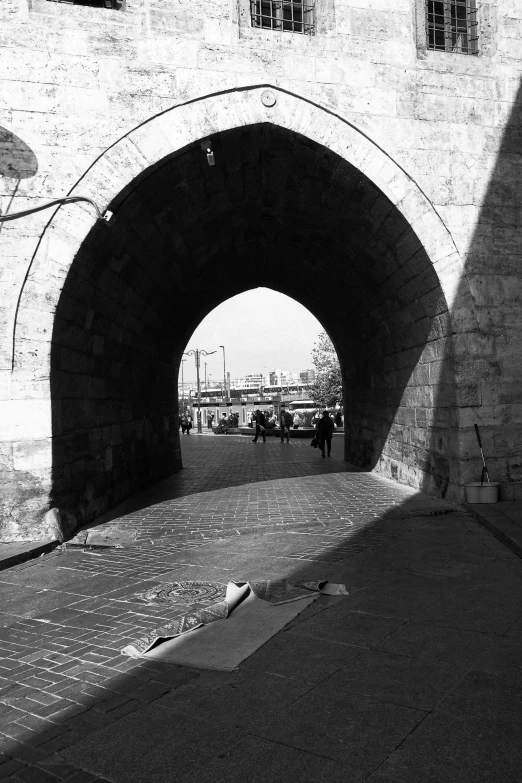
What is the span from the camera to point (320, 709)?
10.0 ft

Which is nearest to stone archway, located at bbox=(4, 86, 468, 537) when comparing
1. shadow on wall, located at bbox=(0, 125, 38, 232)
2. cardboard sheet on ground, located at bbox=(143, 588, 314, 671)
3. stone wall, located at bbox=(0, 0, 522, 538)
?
stone wall, located at bbox=(0, 0, 522, 538)

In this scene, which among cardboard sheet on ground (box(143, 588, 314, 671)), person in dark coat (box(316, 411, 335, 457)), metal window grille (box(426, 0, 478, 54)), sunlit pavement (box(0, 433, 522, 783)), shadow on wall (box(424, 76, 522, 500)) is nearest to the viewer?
sunlit pavement (box(0, 433, 522, 783))

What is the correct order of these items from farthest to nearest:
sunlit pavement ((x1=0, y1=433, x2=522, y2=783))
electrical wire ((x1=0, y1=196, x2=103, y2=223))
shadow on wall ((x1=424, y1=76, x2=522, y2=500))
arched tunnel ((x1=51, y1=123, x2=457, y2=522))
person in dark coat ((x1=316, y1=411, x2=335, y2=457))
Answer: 1. person in dark coat ((x1=316, y1=411, x2=335, y2=457))
2. shadow on wall ((x1=424, y1=76, x2=522, y2=500))
3. arched tunnel ((x1=51, y1=123, x2=457, y2=522))
4. electrical wire ((x1=0, y1=196, x2=103, y2=223))
5. sunlit pavement ((x1=0, y1=433, x2=522, y2=783))

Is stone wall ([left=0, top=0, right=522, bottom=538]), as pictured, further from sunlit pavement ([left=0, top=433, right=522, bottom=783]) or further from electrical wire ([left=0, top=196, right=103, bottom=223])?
sunlit pavement ([left=0, top=433, right=522, bottom=783])

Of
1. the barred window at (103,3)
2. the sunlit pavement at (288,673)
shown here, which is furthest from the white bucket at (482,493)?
the barred window at (103,3)

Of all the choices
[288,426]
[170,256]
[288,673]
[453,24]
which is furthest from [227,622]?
[288,426]

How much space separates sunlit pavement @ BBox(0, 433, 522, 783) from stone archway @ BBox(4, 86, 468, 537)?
158 cm

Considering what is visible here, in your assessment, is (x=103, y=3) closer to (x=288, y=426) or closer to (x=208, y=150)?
(x=208, y=150)

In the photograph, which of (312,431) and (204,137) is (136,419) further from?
(312,431)

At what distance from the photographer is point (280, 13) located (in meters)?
8.73

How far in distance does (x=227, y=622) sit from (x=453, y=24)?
943 cm

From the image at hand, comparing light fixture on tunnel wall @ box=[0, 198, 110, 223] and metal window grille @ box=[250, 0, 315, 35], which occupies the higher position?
metal window grille @ box=[250, 0, 315, 35]

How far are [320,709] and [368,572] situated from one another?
2647mm

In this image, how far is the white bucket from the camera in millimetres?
8227
